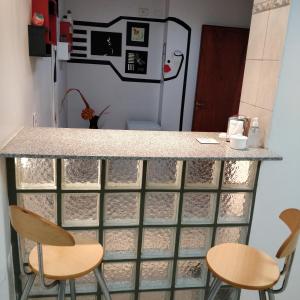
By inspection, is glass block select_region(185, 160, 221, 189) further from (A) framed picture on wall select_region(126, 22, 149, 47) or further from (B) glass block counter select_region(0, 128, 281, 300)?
(A) framed picture on wall select_region(126, 22, 149, 47)

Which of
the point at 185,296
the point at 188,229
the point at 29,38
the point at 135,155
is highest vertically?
the point at 29,38

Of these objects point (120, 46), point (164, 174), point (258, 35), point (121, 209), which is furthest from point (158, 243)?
point (120, 46)

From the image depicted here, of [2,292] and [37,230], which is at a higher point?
[37,230]

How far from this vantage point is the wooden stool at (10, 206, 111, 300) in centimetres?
110

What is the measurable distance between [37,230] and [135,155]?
1.84 ft

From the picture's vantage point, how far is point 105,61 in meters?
4.37

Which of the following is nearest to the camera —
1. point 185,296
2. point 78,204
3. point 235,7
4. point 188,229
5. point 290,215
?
point 290,215

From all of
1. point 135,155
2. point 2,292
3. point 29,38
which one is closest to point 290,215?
point 135,155

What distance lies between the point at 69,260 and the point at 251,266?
0.76m

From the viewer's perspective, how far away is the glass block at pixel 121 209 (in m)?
1.67

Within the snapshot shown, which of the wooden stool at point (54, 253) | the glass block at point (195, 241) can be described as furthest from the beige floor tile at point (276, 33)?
the wooden stool at point (54, 253)

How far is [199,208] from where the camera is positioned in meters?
1.77

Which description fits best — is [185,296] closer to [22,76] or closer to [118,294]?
[118,294]

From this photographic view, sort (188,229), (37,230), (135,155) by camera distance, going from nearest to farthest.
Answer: (37,230) → (135,155) → (188,229)
